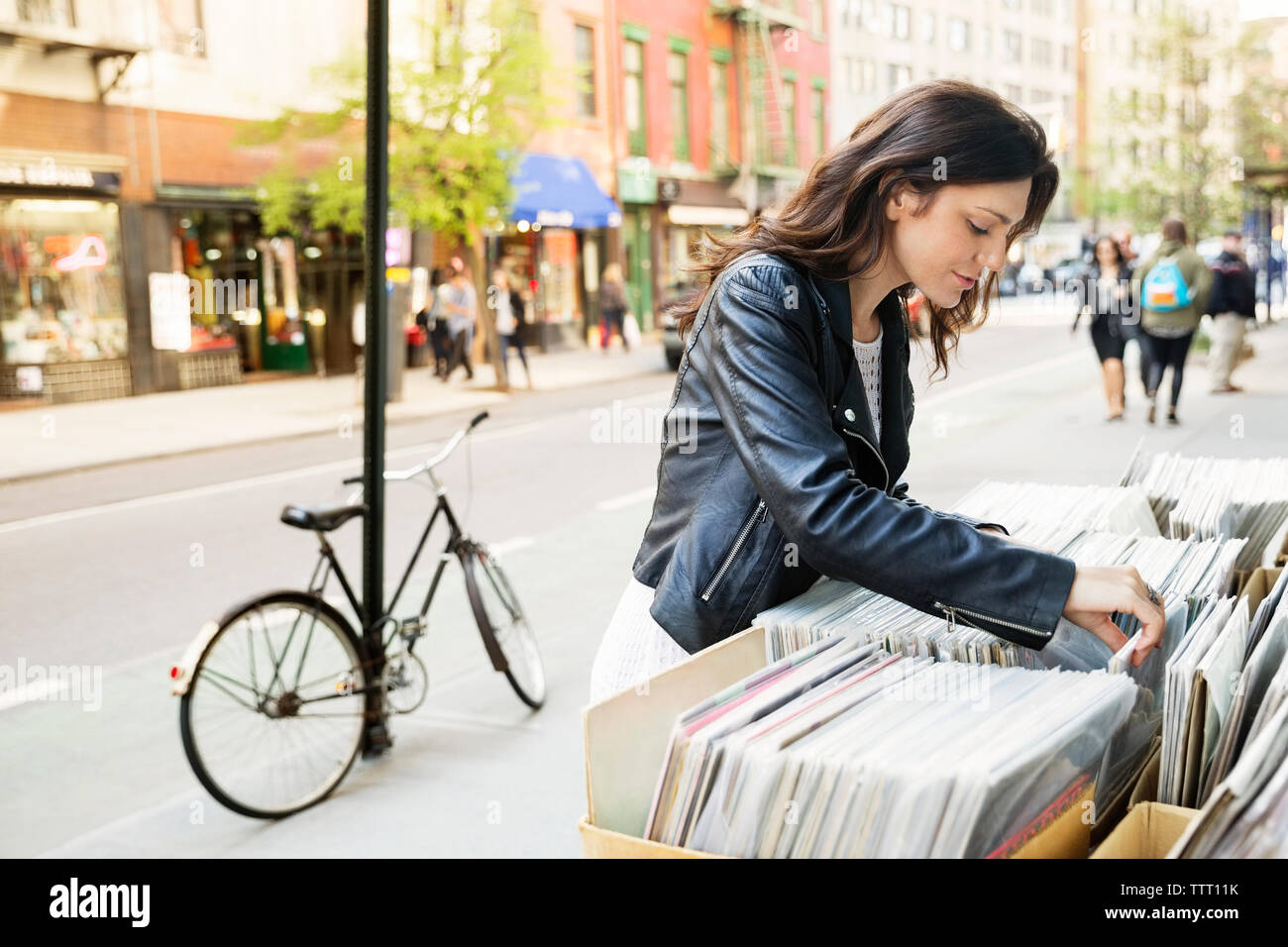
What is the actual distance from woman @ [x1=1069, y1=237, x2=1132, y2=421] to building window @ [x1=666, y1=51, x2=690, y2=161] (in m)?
18.1

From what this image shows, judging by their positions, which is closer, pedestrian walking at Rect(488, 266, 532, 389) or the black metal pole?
the black metal pole

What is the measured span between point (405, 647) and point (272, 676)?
537 mm

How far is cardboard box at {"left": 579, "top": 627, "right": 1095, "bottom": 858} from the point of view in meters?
1.31

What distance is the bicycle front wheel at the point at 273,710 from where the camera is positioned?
3.97m

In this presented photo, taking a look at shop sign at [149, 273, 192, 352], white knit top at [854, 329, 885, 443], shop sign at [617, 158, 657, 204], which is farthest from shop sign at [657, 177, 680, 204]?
white knit top at [854, 329, 885, 443]

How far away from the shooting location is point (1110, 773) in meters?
1.46

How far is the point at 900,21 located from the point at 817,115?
9444 millimetres

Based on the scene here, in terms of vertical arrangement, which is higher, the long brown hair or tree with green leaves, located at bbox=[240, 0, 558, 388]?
tree with green leaves, located at bbox=[240, 0, 558, 388]

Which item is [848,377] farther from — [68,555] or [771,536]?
[68,555]

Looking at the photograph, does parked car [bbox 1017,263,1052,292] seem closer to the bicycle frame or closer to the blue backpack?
the blue backpack

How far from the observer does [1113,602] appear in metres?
1.48

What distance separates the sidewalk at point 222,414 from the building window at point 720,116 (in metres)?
10.9

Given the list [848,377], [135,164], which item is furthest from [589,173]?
[848,377]
